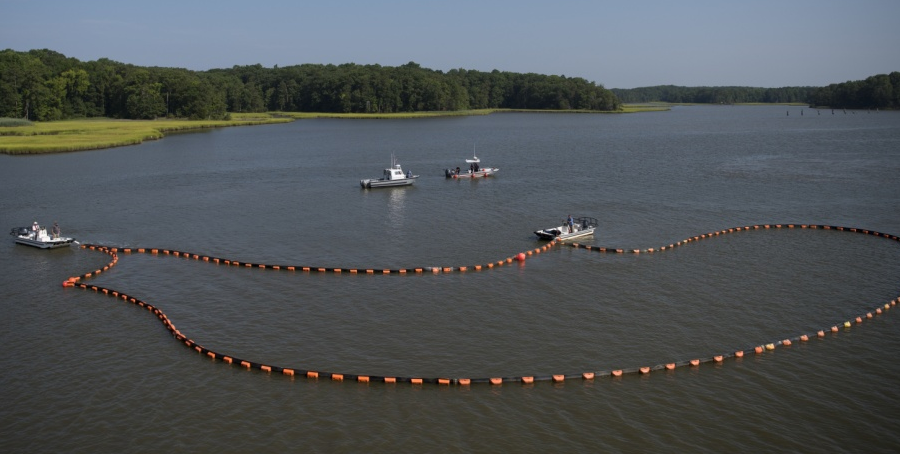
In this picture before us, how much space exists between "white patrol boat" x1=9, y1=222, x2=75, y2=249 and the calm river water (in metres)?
0.70

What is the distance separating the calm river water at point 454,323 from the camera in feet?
73.2

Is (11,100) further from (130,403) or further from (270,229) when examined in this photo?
(130,403)

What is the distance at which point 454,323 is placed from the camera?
30.8 meters

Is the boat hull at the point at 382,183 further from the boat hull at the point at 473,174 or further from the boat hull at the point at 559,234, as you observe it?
the boat hull at the point at 559,234

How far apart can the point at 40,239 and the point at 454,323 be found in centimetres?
2917

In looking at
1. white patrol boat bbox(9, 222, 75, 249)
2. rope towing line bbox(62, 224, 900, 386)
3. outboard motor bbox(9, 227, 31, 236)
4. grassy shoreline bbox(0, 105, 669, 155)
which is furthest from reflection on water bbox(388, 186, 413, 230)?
grassy shoreline bbox(0, 105, 669, 155)

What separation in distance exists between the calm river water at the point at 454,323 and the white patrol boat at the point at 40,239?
70cm

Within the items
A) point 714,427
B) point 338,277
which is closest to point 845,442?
point 714,427

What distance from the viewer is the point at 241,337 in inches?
1161

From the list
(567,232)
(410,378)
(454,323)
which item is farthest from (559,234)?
(410,378)

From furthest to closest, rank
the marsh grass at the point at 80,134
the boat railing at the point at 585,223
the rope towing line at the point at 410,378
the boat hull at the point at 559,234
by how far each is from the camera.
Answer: the marsh grass at the point at 80,134 < the boat railing at the point at 585,223 < the boat hull at the point at 559,234 < the rope towing line at the point at 410,378

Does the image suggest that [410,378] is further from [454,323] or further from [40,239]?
[40,239]

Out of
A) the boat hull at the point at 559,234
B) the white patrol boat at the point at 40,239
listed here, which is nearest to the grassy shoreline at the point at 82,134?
the white patrol boat at the point at 40,239

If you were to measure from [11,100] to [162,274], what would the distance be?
129m
